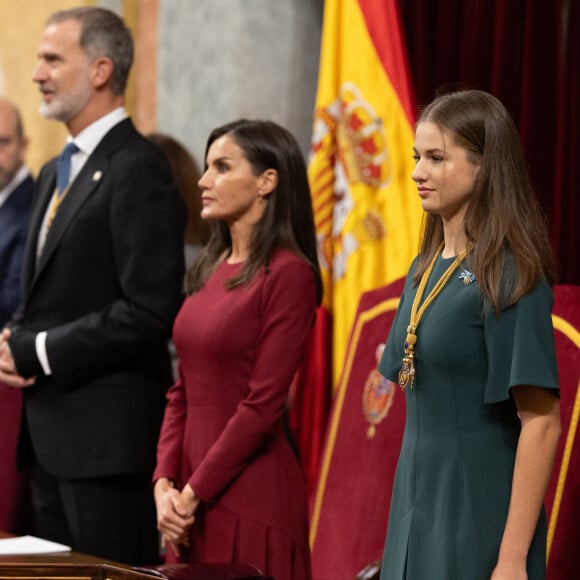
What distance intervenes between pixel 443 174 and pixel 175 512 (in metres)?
1.25

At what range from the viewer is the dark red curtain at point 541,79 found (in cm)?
377

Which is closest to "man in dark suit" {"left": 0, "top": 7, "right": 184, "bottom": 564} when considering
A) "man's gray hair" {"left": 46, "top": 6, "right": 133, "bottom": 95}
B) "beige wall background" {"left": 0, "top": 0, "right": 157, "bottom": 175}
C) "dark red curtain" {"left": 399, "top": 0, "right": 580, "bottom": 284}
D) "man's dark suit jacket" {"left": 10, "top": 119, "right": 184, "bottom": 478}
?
Result: "man's dark suit jacket" {"left": 10, "top": 119, "right": 184, "bottom": 478}

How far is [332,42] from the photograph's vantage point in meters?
4.68

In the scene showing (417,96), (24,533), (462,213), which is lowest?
(24,533)

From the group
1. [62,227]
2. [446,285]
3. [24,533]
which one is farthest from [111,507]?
[446,285]

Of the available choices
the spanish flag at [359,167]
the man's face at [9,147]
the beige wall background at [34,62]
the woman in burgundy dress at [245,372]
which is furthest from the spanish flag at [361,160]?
the man's face at [9,147]

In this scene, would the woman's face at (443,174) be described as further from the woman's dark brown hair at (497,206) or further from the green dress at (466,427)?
the green dress at (466,427)

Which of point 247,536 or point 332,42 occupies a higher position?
point 332,42

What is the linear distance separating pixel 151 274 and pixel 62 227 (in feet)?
1.04

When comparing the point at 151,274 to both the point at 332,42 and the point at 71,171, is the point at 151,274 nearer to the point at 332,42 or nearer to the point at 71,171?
the point at 71,171

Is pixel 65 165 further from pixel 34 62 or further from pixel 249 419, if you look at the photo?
pixel 34 62

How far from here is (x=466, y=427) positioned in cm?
245

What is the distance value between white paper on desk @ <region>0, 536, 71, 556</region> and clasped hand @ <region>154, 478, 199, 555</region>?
363 millimetres

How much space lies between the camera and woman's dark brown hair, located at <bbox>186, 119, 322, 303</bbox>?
11.0ft
